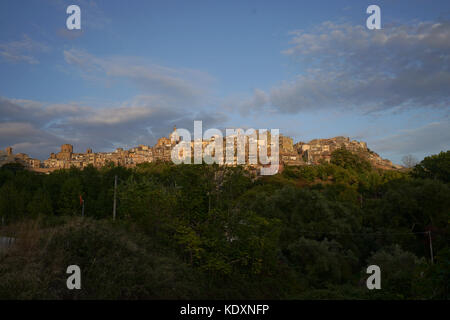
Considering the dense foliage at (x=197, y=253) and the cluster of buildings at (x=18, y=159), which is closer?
the dense foliage at (x=197, y=253)

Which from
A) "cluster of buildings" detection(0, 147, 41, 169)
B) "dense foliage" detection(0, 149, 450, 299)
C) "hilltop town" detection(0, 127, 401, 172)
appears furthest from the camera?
"hilltop town" detection(0, 127, 401, 172)

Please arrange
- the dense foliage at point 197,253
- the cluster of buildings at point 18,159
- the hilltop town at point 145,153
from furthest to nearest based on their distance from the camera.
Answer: the hilltop town at point 145,153, the cluster of buildings at point 18,159, the dense foliage at point 197,253

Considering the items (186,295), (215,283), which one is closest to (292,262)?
(215,283)

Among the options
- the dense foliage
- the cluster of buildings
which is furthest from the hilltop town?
the dense foliage

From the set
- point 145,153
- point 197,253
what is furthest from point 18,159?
point 197,253

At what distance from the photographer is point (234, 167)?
43.0ft

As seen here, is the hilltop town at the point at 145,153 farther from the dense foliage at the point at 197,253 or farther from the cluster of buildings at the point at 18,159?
the dense foliage at the point at 197,253

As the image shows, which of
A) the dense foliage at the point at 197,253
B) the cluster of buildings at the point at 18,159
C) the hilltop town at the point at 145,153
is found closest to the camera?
the dense foliage at the point at 197,253

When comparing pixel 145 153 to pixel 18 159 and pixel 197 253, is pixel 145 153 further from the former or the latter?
pixel 197 253

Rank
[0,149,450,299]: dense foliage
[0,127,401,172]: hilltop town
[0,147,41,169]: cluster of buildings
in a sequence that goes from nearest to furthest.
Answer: [0,149,450,299]: dense foliage < [0,147,41,169]: cluster of buildings < [0,127,401,172]: hilltop town

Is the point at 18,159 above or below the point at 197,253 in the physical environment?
above

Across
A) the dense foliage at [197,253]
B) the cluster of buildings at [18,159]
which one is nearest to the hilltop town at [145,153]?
the cluster of buildings at [18,159]

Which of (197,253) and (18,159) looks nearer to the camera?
(197,253)

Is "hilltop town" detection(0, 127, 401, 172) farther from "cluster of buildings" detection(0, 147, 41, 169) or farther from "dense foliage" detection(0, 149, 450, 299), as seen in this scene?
"dense foliage" detection(0, 149, 450, 299)
